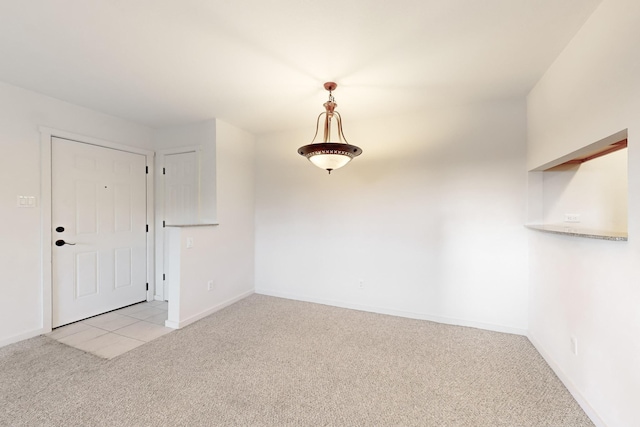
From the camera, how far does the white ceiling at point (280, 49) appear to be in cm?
153

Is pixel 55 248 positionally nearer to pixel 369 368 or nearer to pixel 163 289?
pixel 163 289

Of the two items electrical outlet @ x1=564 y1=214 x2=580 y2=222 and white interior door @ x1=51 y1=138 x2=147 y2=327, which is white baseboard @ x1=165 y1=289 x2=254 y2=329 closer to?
white interior door @ x1=51 y1=138 x2=147 y2=327

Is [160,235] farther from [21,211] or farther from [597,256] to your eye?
[597,256]

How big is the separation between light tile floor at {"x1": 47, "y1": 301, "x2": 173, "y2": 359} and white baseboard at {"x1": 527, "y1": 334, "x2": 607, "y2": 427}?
11.3 feet

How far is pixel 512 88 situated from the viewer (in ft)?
8.07

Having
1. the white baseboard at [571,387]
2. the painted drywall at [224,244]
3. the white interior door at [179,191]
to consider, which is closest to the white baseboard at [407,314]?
the white baseboard at [571,387]

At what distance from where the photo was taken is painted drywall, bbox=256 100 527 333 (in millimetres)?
2717

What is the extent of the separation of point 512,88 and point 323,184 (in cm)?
223

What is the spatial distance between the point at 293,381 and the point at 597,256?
216cm

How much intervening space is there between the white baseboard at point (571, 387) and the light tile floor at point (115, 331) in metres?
3.43

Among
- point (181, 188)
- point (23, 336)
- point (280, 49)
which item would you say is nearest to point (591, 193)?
point (280, 49)

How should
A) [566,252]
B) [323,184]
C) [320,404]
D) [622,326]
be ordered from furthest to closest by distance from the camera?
1. [323,184]
2. [566,252]
3. [320,404]
4. [622,326]

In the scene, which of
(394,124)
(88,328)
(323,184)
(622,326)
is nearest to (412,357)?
(622,326)

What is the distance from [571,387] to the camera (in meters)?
1.79
